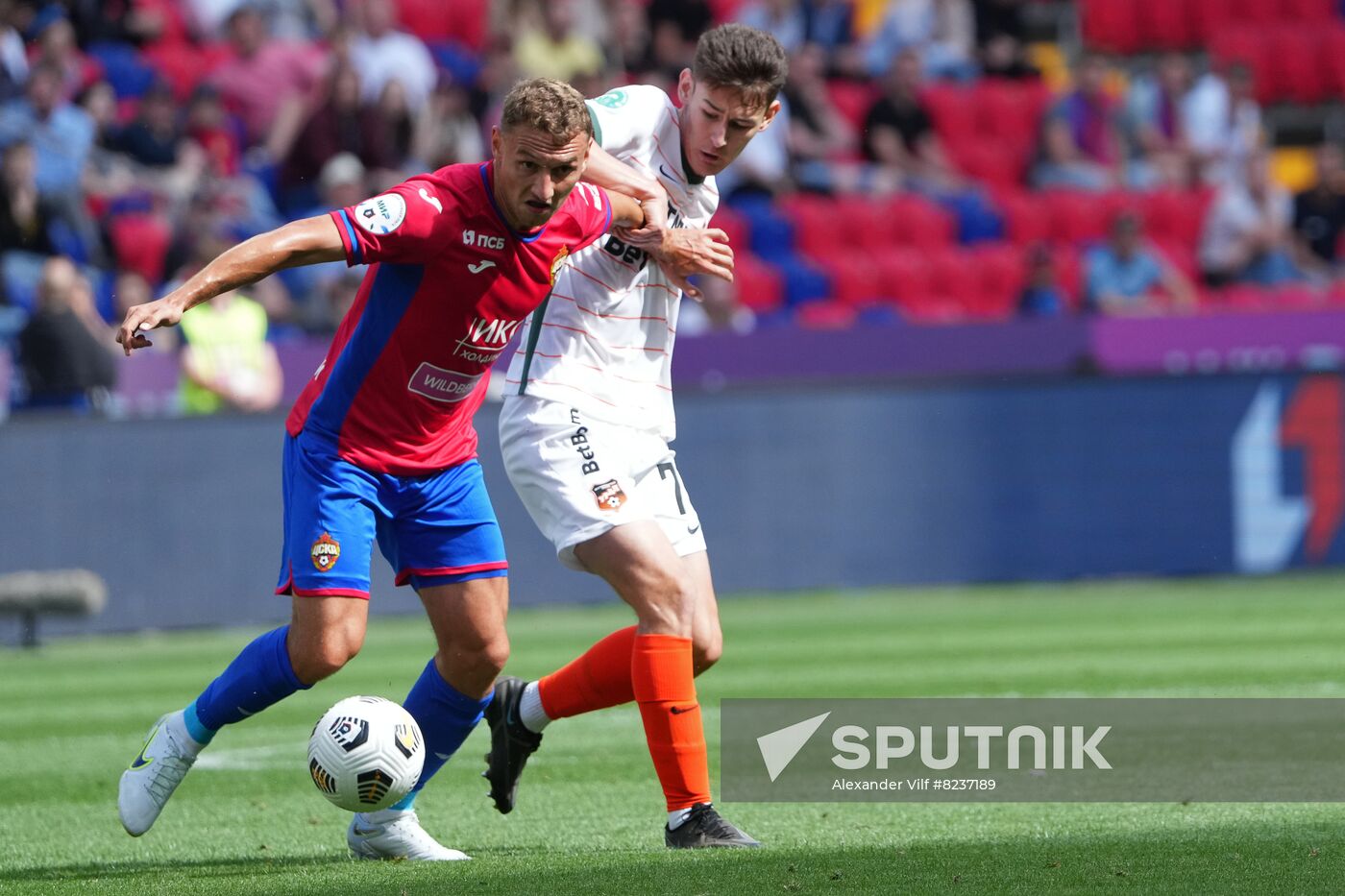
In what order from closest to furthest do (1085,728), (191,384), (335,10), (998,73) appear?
(1085,728) → (191,384) → (335,10) → (998,73)

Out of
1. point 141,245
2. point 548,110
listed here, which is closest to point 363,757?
point 548,110

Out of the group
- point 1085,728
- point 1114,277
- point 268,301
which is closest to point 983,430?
point 1114,277

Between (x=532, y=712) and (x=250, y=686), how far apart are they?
1046 mm

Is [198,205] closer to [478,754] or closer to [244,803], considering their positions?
[478,754]

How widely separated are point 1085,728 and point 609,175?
139 inches

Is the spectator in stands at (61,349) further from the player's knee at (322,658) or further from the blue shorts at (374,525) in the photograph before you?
the player's knee at (322,658)

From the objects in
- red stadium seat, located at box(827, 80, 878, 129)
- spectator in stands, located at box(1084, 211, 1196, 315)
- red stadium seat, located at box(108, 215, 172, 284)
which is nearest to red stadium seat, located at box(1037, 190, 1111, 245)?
spectator in stands, located at box(1084, 211, 1196, 315)

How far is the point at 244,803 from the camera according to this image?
275 inches

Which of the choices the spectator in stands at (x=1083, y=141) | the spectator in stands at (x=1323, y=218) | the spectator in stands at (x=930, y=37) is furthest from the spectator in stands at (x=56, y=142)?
the spectator in stands at (x=1323, y=218)

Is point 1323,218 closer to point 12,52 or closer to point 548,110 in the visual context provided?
point 12,52

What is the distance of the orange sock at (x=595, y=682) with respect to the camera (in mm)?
6188

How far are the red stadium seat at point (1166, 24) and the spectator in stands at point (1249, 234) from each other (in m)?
3.39

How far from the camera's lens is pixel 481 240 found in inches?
219

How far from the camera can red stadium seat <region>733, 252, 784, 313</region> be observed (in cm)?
1745
